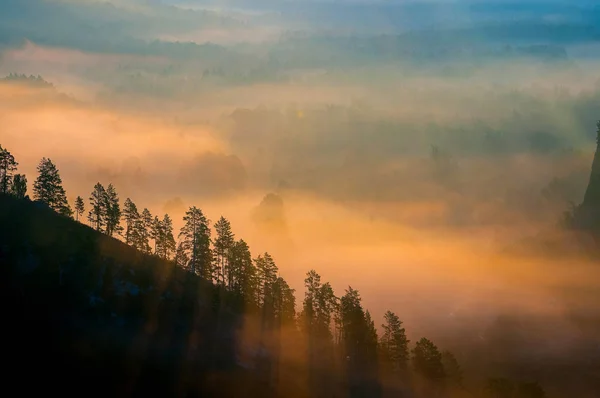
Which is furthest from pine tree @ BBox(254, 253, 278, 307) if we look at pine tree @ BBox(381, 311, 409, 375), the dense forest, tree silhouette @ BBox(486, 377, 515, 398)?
tree silhouette @ BBox(486, 377, 515, 398)

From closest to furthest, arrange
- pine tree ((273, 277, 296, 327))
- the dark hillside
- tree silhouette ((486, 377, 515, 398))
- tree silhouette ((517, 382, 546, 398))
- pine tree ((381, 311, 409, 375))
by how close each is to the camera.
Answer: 1. the dark hillside
2. tree silhouette ((517, 382, 546, 398))
3. tree silhouette ((486, 377, 515, 398))
4. pine tree ((273, 277, 296, 327))
5. pine tree ((381, 311, 409, 375))

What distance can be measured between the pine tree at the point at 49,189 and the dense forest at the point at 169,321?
249mm

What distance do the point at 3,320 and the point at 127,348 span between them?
21417mm

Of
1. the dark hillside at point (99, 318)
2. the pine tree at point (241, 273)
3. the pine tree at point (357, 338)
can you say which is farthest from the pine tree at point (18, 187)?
the pine tree at point (357, 338)

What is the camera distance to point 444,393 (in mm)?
143250

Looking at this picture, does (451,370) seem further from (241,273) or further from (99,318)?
(99,318)

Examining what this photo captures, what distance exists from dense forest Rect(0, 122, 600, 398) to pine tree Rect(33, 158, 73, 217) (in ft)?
0.82

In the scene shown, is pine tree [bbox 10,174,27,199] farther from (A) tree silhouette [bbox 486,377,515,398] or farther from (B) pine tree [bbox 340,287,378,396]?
(A) tree silhouette [bbox 486,377,515,398]

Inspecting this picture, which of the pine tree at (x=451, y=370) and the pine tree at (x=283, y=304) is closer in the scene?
the pine tree at (x=283, y=304)

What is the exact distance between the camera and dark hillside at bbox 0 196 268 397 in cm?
9838

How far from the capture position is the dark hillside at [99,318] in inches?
3873

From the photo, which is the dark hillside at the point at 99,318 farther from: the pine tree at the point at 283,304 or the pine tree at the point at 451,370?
the pine tree at the point at 451,370

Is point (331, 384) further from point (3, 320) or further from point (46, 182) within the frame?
point (46, 182)

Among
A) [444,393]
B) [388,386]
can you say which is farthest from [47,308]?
[444,393]
